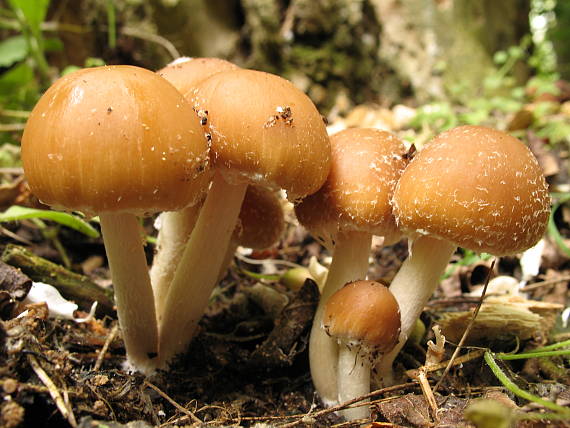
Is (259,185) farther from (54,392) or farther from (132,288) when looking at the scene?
(54,392)

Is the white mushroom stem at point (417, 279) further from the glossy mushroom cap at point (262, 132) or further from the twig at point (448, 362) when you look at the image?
the glossy mushroom cap at point (262, 132)

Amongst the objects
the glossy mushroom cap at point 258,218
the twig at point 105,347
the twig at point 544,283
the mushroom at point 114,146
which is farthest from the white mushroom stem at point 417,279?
the twig at point 105,347

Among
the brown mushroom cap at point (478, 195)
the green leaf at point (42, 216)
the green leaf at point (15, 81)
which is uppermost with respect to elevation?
the brown mushroom cap at point (478, 195)

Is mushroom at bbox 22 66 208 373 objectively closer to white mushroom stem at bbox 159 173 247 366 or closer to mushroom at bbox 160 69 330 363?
mushroom at bbox 160 69 330 363

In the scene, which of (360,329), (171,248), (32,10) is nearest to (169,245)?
(171,248)

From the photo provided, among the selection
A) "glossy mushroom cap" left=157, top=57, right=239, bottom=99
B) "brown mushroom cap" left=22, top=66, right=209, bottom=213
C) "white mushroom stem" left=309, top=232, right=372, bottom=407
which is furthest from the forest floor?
"glossy mushroom cap" left=157, top=57, right=239, bottom=99
